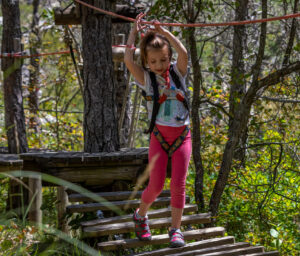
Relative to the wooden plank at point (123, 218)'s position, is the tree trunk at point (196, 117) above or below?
above

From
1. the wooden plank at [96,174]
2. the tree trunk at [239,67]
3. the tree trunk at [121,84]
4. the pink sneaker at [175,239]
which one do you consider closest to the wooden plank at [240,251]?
the pink sneaker at [175,239]

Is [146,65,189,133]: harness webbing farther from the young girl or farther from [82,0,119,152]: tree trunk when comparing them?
[82,0,119,152]: tree trunk

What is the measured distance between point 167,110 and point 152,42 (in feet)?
1.71

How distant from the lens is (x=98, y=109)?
15.2 ft

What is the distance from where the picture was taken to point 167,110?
3219 mm

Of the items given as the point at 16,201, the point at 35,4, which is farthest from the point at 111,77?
the point at 35,4

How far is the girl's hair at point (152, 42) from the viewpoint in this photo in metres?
3.11

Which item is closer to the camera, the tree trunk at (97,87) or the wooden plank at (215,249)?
the wooden plank at (215,249)

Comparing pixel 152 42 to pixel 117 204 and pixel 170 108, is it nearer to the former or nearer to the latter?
pixel 170 108

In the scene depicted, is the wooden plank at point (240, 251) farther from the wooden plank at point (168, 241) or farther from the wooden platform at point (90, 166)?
the wooden platform at point (90, 166)

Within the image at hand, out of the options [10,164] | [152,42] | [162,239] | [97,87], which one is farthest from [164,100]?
[10,164]

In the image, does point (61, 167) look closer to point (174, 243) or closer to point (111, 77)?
point (111, 77)

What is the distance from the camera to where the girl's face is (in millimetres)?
3137

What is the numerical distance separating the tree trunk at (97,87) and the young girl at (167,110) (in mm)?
1381
